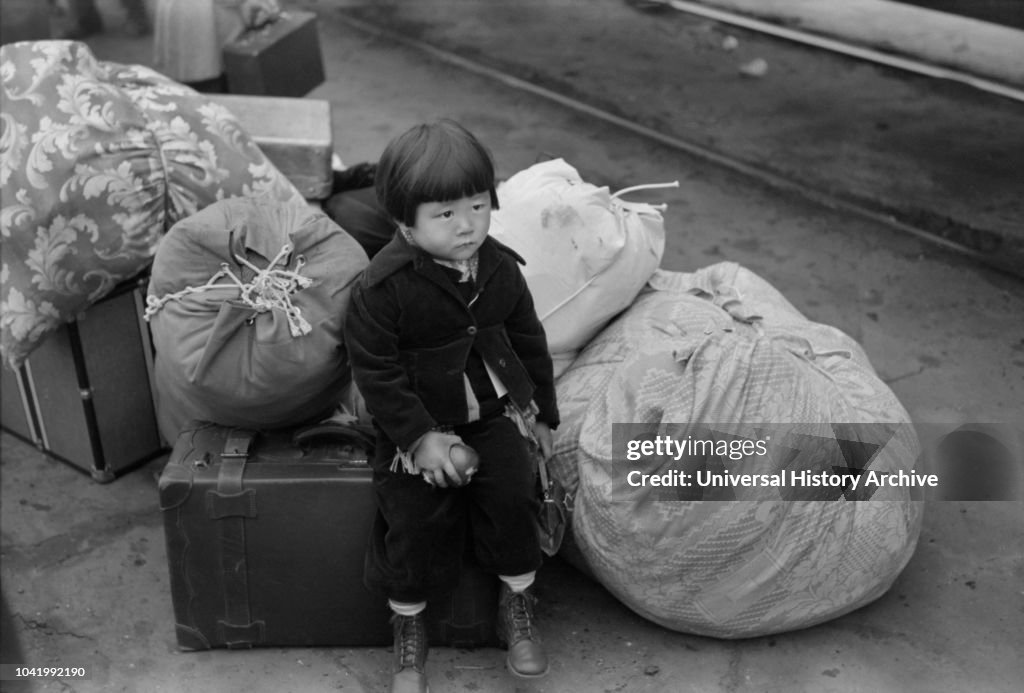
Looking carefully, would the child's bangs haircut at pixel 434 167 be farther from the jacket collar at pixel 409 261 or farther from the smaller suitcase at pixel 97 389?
the smaller suitcase at pixel 97 389

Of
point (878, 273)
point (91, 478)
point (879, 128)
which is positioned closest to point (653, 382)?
point (91, 478)

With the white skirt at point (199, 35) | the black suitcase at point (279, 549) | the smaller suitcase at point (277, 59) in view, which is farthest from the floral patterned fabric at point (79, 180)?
the white skirt at point (199, 35)

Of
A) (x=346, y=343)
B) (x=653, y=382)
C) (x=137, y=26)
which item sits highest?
(x=346, y=343)

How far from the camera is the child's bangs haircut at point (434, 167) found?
7.63 feet

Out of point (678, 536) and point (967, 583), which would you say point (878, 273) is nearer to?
point (967, 583)

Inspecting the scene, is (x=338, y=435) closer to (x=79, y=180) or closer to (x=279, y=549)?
(x=279, y=549)

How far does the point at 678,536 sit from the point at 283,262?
1.04 meters

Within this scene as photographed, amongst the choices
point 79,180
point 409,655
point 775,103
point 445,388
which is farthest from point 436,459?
point 775,103

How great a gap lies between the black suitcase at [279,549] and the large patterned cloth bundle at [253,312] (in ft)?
0.32

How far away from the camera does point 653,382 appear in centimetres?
271

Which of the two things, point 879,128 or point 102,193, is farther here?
point 879,128

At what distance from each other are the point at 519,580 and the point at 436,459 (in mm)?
383

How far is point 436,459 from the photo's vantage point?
2.42 metres

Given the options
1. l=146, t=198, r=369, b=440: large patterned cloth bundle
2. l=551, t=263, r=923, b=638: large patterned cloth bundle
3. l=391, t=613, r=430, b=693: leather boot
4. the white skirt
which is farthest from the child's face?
the white skirt
